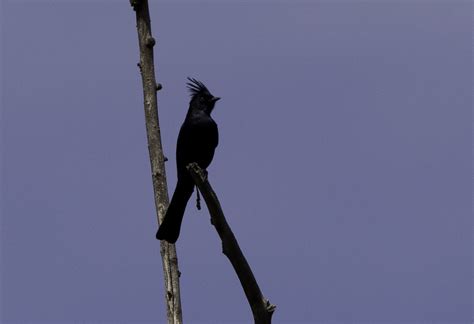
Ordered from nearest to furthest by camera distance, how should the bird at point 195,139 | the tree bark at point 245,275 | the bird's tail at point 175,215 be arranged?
the tree bark at point 245,275 → the bird's tail at point 175,215 → the bird at point 195,139

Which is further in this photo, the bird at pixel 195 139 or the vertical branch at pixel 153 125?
the bird at pixel 195 139

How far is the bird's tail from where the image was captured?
6.35 metres

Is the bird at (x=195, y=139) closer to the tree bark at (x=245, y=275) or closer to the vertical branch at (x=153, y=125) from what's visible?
the vertical branch at (x=153, y=125)

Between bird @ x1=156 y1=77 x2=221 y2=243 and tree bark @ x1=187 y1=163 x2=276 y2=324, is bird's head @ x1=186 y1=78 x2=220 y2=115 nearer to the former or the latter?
bird @ x1=156 y1=77 x2=221 y2=243

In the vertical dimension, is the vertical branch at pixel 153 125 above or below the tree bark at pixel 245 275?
above

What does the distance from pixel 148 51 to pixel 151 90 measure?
0.98 feet

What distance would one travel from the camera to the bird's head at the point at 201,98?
7.91 metres

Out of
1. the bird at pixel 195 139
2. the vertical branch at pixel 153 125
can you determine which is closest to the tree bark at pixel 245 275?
the vertical branch at pixel 153 125

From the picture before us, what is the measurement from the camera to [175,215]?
6.46 metres

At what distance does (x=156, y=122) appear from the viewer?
649cm

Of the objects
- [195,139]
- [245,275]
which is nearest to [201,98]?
[195,139]

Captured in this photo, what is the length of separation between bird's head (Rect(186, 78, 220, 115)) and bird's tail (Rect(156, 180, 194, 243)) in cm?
118

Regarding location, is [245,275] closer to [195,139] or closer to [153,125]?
[153,125]

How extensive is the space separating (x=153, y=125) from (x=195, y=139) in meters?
1.12
